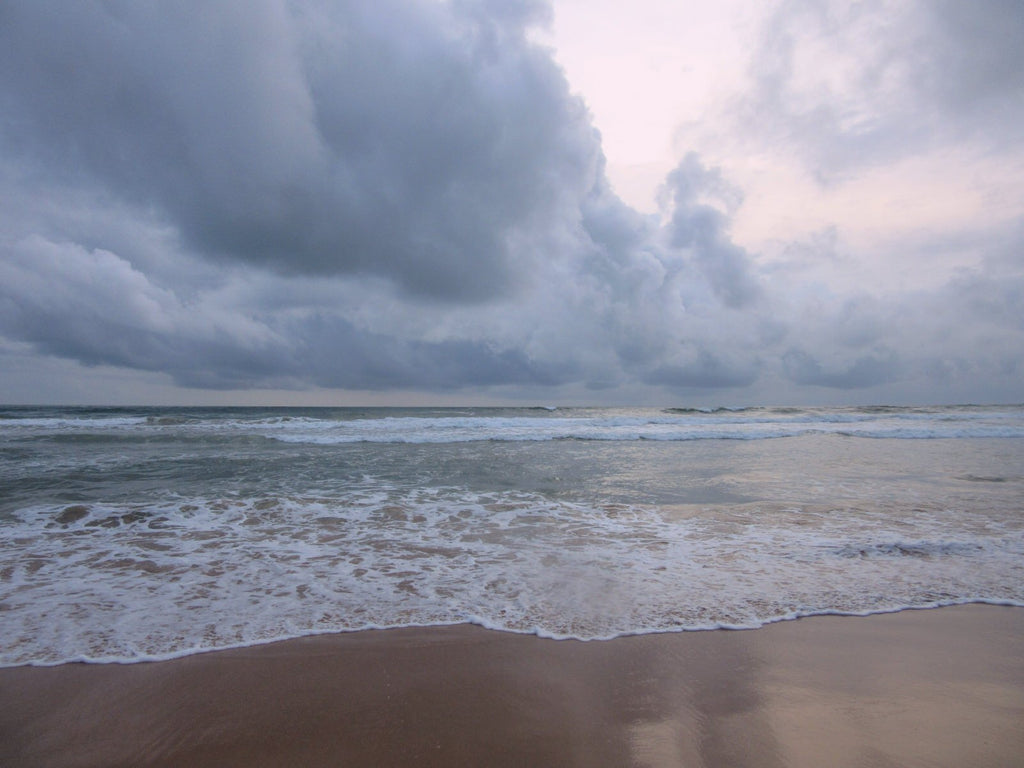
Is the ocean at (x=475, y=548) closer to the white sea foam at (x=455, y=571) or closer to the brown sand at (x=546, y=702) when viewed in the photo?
the white sea foam at (x=455, y=571)

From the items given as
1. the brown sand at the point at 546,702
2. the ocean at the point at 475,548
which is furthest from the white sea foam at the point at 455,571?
the brown sand at the point at 546,702

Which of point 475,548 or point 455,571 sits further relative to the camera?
point 475,548

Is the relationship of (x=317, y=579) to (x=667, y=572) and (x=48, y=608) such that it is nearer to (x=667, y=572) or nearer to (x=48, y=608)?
(x=48, y=608)

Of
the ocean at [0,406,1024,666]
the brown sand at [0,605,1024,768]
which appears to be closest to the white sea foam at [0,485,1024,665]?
the ocean at [0,406,1024,666]

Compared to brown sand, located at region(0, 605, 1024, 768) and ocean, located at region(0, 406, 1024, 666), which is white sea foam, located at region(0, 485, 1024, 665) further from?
brown sand, located at region(0, 605, 1024, 768)

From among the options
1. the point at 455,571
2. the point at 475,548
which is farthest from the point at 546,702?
the point at 475,548

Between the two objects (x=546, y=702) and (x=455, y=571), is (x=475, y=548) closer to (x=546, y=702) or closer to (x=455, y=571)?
(x=455, y=571)

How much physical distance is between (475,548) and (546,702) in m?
3.03

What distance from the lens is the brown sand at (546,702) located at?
2342 mm

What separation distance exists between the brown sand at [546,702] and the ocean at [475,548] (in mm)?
297

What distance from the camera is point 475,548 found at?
5695 millimetres

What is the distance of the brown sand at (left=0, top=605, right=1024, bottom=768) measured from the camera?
2342 millimetres

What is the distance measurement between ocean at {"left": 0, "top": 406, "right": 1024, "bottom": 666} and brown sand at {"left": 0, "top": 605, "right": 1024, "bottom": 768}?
0.30m

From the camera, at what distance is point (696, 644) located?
337cm
